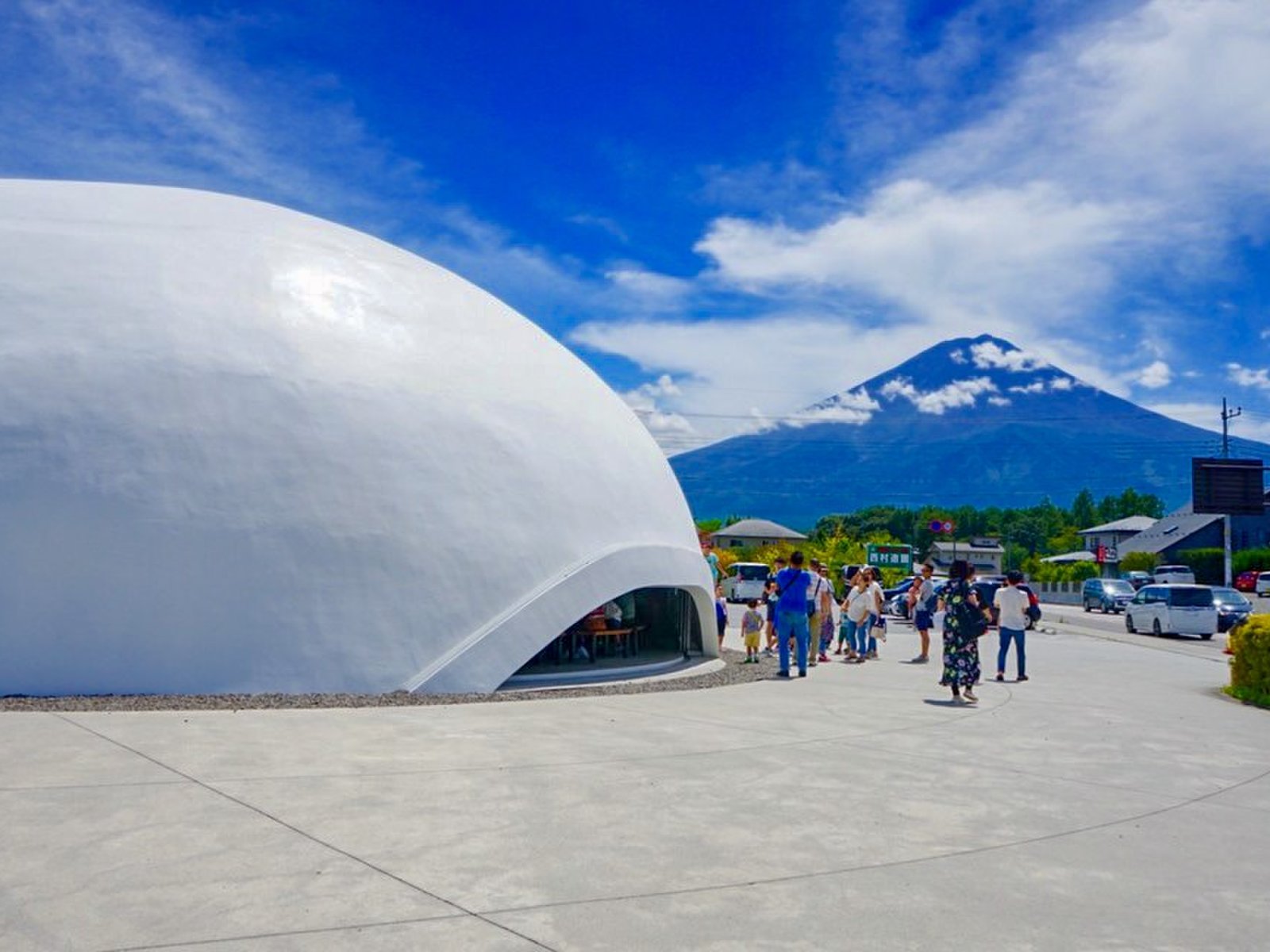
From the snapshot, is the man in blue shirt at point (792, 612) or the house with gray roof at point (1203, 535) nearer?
the man in blue shirt at point (792, 612)

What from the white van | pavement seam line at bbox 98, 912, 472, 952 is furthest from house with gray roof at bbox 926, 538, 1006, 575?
pavement seam line at bbox 98, 912, 472, 952

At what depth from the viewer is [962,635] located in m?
10.8

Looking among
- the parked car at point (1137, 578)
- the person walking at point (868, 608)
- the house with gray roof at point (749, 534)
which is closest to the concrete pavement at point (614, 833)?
the person walking at point (868, 608)

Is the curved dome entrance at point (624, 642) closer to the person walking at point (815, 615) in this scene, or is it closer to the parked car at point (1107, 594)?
the person walking at point (815, 615)

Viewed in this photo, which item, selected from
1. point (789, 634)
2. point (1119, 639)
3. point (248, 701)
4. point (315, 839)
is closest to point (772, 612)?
point (789, 634)

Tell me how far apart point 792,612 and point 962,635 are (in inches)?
94.2

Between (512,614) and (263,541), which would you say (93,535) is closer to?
(263,541)

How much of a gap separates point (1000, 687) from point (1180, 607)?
16.6m

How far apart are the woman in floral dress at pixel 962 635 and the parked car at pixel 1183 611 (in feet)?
59.6

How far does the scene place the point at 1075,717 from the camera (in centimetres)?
995

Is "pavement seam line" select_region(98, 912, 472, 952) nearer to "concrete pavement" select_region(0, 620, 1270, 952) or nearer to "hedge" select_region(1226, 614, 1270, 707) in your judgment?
"concrete pavement" select_region(0, 620, 1270, 952)

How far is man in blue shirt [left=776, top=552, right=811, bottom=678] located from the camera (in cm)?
1262

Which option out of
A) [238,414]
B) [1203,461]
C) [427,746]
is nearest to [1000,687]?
[427,746]

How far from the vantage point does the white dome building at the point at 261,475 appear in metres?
8.74
